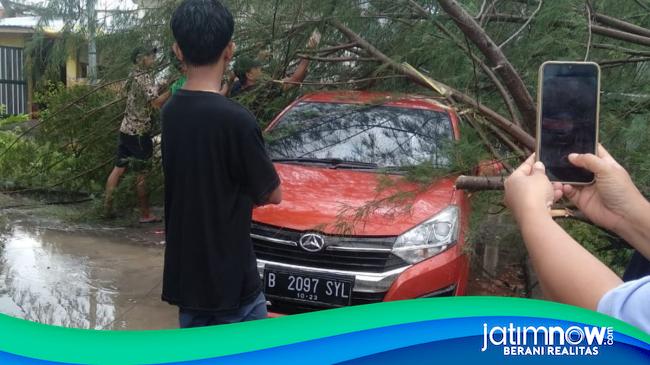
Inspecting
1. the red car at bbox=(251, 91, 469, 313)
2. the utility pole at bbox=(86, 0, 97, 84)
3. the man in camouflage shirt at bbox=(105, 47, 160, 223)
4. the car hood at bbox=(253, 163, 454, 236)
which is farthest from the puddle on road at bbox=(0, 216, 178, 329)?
the utility pole at bbox=(86, 0, 97, 84)

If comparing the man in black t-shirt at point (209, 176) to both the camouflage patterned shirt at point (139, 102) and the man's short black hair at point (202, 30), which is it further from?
the camouflage patterned shirt at point (139, 102)

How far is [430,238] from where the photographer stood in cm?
393

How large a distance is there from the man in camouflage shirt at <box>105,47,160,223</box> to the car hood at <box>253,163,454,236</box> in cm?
185

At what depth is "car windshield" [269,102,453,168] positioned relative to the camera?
15.2 feet

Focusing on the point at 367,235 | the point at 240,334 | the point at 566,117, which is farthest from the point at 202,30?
the point at 367,235

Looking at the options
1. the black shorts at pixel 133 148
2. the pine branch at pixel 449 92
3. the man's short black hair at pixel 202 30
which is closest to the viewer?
the man's short black hair at pixel 202 30

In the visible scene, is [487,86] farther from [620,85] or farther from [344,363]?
[344,363]

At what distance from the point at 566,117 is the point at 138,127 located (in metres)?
4.96

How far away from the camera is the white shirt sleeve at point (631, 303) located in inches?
45.7

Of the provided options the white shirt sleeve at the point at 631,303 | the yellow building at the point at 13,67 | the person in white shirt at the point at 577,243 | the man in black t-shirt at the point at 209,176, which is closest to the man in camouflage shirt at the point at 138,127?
the man in black t-shirt at the point at 209,176

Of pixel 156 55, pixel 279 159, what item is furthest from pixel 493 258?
pixel 156 55

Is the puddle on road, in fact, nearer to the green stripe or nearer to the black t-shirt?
the black t-shirt

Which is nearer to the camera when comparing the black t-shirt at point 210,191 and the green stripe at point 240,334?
the green stripe at point 240,334

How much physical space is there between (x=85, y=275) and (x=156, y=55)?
1.89 metres
